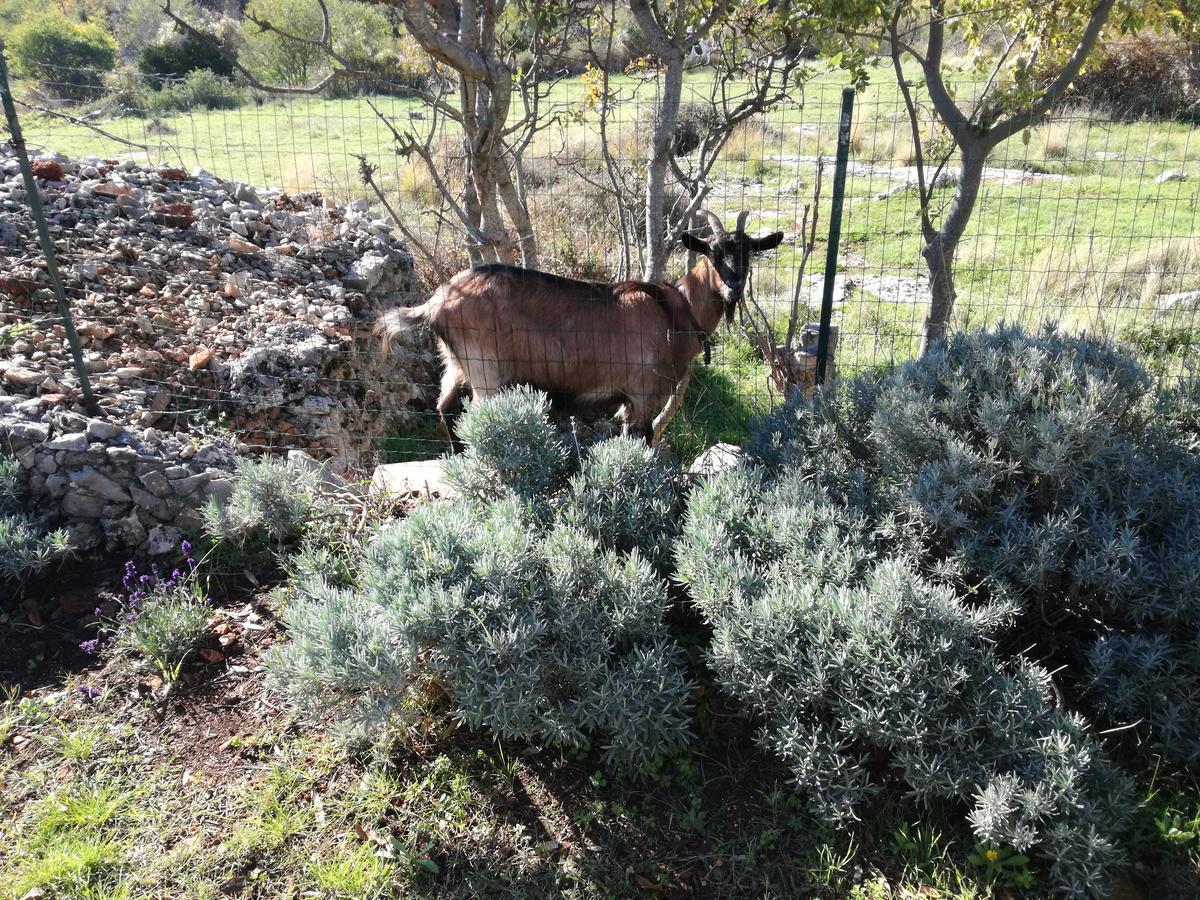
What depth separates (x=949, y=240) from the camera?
5.82 m

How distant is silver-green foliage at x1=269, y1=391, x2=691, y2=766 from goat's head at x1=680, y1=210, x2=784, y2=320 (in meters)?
2.28

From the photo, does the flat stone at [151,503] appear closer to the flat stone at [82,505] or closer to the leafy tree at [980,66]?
the flat stone at [82,505]

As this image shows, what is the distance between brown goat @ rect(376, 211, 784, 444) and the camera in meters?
5.39

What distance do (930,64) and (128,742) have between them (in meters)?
6.13

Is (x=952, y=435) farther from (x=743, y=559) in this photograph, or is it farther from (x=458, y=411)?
(x=458, y=411)

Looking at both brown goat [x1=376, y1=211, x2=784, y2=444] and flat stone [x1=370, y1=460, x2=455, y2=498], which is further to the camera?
brown goat [x1=376, y1=211, x2=784, y2=444]

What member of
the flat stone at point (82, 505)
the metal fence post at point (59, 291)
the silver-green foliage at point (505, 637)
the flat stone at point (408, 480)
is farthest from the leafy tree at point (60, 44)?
the silver-green foliage at point (505, 637)

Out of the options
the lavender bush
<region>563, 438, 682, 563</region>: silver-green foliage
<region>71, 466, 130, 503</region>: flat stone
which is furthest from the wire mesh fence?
<region>563, 438, 682, 563</region>: silver-green foliage

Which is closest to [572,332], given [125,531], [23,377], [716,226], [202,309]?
[716,226]

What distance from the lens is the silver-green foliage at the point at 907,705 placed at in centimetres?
265

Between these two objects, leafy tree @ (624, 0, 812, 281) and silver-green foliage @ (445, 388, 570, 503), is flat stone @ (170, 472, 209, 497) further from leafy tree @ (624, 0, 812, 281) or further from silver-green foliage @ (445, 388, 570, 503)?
leafy tree @ (624, 0, 812, 281)

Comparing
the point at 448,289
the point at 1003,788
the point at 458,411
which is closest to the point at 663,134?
the point at 448,289

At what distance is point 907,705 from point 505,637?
1.42 meters

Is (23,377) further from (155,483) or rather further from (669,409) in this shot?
(669,409)
